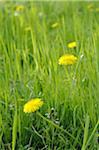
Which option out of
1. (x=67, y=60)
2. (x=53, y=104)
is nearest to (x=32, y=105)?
(x=53, y=104)

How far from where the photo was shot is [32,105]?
1283mm

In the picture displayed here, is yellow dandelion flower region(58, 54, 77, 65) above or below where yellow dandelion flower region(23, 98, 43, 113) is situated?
above

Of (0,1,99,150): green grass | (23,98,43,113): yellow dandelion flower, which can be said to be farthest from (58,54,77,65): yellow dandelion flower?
(23,98,43,113): yellow dandelion flower

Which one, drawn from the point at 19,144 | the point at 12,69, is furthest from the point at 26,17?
the point at 19,144

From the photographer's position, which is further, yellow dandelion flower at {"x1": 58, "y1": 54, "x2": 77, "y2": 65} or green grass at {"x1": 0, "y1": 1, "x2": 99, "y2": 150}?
yellow dandelion flower at {"x1": 58, "y1": 54, "x2": 77, "y2": 65}

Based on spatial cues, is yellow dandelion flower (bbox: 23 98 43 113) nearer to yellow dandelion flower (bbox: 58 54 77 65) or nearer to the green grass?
the green grass

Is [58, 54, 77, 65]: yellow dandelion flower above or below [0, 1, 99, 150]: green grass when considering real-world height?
above

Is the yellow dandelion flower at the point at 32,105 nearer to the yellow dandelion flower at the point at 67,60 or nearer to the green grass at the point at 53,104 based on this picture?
the green grass at the point at 53,104

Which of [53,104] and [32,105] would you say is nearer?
[32,105]

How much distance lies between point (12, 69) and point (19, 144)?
0.43 m

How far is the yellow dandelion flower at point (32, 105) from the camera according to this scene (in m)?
1.26

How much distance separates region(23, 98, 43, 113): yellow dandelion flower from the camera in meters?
1.26

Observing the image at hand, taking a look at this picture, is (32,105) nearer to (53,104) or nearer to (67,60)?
(53,104)

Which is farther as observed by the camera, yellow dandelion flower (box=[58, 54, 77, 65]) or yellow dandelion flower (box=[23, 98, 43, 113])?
yellow dandelion flower (box=[58, 54, 77, 65])
